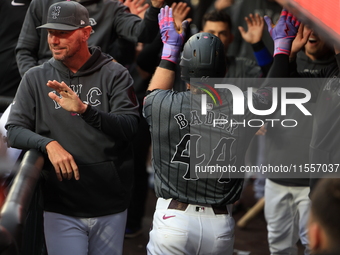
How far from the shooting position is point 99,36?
16.3 ft

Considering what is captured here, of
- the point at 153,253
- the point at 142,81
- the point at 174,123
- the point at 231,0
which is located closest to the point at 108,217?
the point at 153,253

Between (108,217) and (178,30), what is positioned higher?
(178,30)

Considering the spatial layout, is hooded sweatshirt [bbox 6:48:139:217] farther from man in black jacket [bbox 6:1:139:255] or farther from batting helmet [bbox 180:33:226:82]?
batting helmet [bbox 180:33:226:82]

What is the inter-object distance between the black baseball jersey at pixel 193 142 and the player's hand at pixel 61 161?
0.53 meters

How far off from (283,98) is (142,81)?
2.13m

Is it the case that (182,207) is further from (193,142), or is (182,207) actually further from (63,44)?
(63,44)

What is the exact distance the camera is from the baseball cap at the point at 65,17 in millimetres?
3871

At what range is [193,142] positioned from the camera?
11.6 ft

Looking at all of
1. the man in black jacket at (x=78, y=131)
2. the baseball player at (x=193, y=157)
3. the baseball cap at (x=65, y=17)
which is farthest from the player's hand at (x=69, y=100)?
the baseball cap at (x=65, y=17)

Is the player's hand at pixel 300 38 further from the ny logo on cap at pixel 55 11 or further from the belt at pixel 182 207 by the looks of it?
the ny logo on cap at pixel 55 11

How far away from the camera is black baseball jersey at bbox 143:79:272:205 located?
3.50 m

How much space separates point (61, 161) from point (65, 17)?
3.30ft

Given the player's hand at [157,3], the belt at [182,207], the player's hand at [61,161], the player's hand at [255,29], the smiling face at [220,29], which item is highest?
the player's hand at [157,3]

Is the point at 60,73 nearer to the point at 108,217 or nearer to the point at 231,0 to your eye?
the point at 108,217
